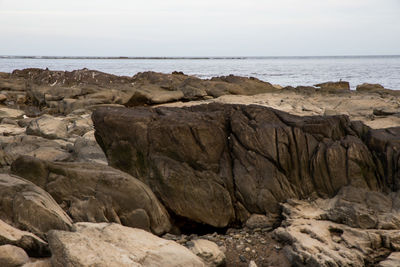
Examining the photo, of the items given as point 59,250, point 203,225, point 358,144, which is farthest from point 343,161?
point 59,250

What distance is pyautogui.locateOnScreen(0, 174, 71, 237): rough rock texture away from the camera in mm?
4613

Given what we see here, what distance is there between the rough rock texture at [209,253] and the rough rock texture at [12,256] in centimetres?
199

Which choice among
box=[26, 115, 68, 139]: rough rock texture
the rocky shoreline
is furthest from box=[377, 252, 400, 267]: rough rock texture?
box=[26, 115, 68, 139]: rough rock texture

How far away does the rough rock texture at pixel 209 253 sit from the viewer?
4.97 meters

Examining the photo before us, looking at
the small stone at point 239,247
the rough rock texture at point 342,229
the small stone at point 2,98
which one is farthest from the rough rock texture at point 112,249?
the small stone at point 2,98

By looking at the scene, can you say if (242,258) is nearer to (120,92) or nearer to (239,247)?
(239,247)

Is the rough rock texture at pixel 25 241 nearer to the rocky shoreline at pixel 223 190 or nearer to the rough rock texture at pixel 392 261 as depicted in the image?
the rocky shoreline at pixel 223 190

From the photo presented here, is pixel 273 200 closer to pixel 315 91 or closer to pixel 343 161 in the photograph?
pixel 343 161

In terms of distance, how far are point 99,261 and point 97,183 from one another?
2167mm

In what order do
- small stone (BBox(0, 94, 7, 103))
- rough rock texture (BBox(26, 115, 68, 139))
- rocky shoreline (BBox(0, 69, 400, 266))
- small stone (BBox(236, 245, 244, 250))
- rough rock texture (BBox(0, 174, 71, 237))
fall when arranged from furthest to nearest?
small stone (BBox(0, 94, 7, 103))
rough rock texture (BBox(26, 115, 68, 139))
small stone (BBox(236, 245, 244, 250))
rocky shoreline (BBox(0, 69, 400, 266))
rough rock texture (BBox(0, 174, 71, 237))

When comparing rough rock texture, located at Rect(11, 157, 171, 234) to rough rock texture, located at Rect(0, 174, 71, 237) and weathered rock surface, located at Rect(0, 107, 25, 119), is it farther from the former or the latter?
weathered rock surface, located at Rect(0, 107, 25, 119)

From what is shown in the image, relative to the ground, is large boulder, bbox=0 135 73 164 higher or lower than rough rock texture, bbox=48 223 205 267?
lower

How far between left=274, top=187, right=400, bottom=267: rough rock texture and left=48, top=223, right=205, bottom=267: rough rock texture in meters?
1.57

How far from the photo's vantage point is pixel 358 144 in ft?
20.7
